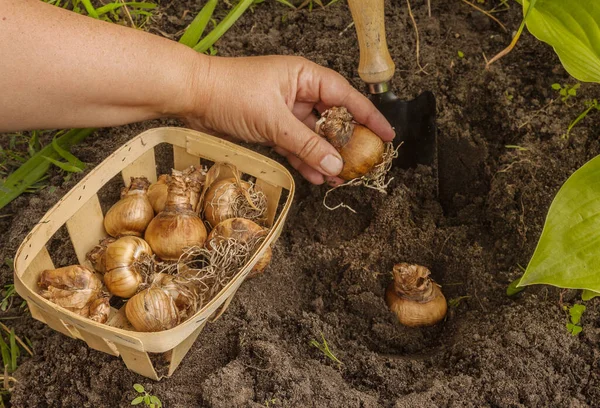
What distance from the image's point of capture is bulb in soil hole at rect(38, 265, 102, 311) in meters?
1.39

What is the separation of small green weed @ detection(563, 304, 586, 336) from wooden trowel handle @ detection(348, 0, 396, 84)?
27.7 inches

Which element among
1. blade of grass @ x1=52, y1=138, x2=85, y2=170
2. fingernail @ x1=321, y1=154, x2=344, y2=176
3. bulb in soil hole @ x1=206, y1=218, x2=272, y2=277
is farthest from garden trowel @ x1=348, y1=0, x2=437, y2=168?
blade of grass @ x1=52, y1=138, x2=85, y2=170

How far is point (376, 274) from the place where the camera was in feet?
5.21

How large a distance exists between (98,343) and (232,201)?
0.46m

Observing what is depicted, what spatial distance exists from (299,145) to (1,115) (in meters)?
0.66

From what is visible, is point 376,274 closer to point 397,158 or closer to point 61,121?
point 397,158

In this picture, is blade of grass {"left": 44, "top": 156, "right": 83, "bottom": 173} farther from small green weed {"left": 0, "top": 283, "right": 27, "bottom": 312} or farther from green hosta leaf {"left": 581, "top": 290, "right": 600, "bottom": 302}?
green hosta leaf {"left": 581, "top": 290, "right": 600, "bottom": 302}

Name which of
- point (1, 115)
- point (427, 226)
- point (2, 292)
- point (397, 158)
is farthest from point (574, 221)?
point (2, 292)

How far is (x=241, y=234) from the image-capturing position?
4.91ft

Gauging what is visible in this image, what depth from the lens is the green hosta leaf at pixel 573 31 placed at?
4.51ft

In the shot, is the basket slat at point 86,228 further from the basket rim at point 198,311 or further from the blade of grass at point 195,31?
the blade of grass at point 195,31

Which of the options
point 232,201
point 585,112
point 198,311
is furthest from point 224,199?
point 585,112

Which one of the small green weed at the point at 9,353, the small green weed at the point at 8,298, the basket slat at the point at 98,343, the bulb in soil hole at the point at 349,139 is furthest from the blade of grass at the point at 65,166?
the bulb in soil hole at the point at 349,139

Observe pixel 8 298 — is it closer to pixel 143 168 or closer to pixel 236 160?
pixel 143 168
